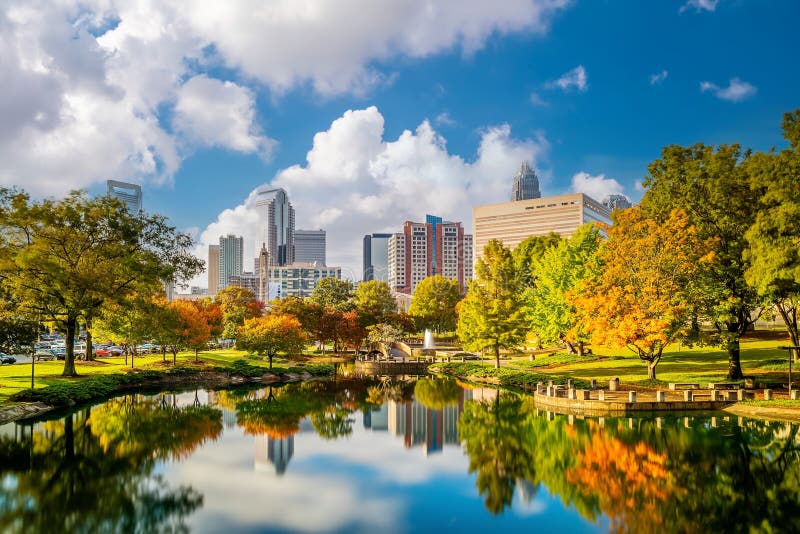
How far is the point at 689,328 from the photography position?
128 feet

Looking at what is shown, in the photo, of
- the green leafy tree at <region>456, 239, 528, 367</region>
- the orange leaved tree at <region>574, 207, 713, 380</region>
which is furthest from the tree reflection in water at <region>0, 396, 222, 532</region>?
the green leafy tree at <region>456, 239, 528, 367</region>

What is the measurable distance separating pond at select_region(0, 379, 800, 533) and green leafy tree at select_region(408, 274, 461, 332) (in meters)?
85.4

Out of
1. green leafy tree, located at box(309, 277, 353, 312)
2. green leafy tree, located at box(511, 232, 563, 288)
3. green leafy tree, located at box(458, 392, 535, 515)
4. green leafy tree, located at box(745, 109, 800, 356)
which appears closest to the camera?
green leafy tree, located at box(458, 392, 535, 515)

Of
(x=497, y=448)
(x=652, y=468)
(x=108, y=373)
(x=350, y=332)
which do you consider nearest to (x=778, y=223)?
(x=652, y=468)

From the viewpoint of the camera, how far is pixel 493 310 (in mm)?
57125

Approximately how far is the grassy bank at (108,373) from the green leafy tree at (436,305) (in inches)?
2054

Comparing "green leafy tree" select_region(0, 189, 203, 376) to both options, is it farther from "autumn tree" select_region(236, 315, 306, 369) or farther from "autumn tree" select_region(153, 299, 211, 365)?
"autumn tree" select_region(236, 315, 306, 369)

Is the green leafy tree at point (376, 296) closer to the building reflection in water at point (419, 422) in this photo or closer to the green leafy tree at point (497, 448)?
the building reflection in water at point (419, 422)

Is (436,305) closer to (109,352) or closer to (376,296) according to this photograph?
(376,296)

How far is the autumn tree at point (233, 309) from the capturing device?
8488 cm

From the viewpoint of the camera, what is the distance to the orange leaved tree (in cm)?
3869

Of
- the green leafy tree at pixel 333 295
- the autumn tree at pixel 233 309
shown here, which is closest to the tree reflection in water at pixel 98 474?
the autumn tree at pixel 233 309

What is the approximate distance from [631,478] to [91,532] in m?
17.2

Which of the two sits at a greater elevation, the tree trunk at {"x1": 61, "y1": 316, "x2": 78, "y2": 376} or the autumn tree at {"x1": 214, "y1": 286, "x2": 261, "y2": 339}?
the autumn tree at {"x1": 214, "y1": 286, "x2": 261, "y2": 339}
